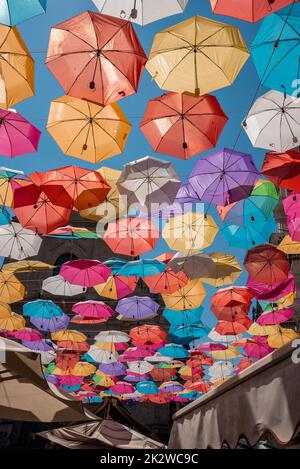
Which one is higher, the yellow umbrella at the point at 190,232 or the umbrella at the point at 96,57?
the umbrella at the point at 96,57

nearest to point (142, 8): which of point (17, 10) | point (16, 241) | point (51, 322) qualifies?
point (17, 10)

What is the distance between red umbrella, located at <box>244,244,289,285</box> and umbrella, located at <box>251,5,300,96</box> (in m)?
5.90

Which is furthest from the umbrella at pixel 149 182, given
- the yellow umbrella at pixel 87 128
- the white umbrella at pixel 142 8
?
the white umbrella at pixel 142 8

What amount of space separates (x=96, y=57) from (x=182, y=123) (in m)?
2.21

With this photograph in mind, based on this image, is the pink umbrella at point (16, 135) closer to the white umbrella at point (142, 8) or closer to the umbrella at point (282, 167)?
the white umbrella at point (142, 8)

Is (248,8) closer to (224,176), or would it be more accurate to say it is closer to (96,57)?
(96,57)

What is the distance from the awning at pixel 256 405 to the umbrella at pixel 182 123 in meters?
5.06

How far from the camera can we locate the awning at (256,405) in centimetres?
304

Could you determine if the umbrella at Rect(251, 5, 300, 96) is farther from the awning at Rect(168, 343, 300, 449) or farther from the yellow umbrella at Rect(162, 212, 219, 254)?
the awning at Rect(168, 343, 300, 449)

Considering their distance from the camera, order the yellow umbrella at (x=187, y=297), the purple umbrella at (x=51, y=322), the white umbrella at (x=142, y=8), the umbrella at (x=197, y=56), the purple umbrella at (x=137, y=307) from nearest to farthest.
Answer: the white umbrella at (x=142, y=8) < the umbrella at (x=197, y=56) < the yellow umbrella at (x=187, y=297) < the purple umbrella at (x=137, y=307) < the purple umbrella at (x=51, y=322)

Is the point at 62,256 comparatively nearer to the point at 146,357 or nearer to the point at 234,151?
the point at 146,357

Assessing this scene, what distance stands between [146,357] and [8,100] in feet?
49.0

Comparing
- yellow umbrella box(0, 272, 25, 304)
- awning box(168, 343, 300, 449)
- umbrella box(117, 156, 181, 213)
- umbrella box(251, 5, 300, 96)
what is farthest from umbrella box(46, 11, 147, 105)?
yellow umbrella box(0, 272, 25, 304)

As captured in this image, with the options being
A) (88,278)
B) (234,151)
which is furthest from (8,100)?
(88,278)
